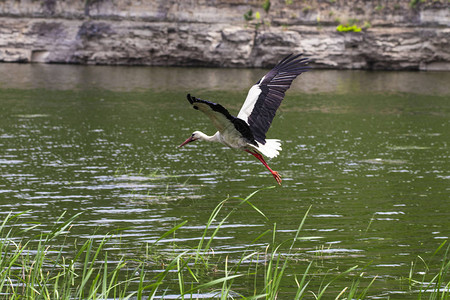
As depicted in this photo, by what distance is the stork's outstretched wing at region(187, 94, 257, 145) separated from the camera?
1008 centimetres

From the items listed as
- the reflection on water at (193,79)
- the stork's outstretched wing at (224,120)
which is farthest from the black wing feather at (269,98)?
the reflection on water at (193,79)

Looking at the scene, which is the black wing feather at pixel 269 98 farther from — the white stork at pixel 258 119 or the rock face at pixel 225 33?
the rock face at pixel 225 33

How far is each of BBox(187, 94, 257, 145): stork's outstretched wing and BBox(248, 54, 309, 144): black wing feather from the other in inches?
9.8

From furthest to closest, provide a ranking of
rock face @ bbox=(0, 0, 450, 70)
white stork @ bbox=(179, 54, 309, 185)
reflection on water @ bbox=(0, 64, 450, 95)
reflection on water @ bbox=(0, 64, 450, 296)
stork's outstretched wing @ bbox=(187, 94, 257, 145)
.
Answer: rock face @ bbox=(0, 0, 450, 70) → reflection on water @ bbox=(0, 64, 450, 95) → reflection on water @ bbox=(0, 64, 450, 296) → white stork @ bbox=(179, 54, 309, 185) → stork's outstretched wing @ bbox=(187, 94, 257, 145)

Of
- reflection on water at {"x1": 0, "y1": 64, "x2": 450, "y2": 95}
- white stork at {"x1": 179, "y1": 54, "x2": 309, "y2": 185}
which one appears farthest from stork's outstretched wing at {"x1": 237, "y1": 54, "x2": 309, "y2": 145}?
reflection on water at {"x1": 0, "y1": 64, "x2": 450, "y2": 95}

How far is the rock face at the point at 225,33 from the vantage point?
69.1m

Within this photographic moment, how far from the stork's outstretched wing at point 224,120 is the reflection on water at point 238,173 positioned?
1983mm

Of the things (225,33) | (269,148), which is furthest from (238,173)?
(225,33)

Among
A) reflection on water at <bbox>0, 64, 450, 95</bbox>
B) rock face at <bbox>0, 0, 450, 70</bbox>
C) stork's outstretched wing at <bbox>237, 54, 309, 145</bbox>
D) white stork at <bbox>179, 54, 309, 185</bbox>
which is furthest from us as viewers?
rock face at <bbox>0, 0, 450, 70</bbox>

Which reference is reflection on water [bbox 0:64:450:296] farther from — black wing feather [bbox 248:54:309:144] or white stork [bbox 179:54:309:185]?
black wing feather [bbox 248:54:309:144]

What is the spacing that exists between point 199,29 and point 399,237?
59.2m

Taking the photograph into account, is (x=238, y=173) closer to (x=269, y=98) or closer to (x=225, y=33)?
(x=269, y=98)

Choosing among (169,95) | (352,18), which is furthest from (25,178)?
(352,18)

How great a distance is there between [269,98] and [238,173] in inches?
337
